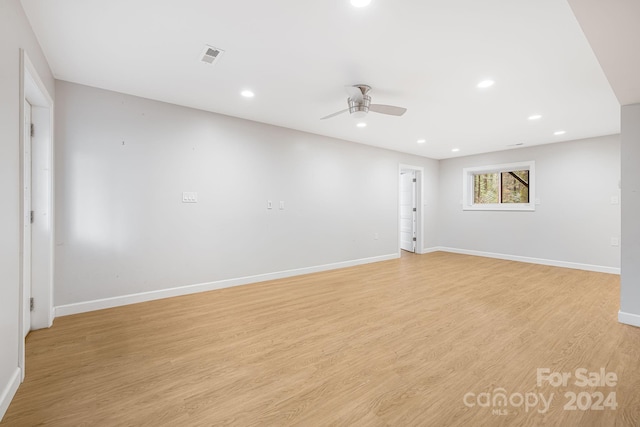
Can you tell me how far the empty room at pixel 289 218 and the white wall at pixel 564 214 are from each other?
42mm

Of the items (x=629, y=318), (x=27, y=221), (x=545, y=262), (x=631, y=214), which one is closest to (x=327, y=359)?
(x=27, y=221)

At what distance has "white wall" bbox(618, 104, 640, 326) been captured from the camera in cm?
265

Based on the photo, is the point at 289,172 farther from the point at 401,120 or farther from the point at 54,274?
the point at 54,274

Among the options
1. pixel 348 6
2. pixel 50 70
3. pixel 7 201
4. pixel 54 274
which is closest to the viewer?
pixel 7 201

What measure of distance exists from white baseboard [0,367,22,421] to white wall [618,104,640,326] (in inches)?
190

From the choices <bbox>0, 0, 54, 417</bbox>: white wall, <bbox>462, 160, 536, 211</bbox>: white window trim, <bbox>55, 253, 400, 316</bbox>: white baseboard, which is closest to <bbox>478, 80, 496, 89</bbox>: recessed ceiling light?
<bbox>55, 253, 400, 316</bbox>: white baseboard

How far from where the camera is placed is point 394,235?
20.4ft

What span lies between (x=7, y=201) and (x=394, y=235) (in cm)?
582

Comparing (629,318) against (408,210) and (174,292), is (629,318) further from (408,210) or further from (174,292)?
(174,292)

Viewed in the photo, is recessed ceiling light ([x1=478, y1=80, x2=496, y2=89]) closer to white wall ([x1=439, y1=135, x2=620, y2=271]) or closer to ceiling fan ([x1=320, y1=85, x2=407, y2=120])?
ceiling fan ([x1=320, y1=85, x2=407, y2=120])

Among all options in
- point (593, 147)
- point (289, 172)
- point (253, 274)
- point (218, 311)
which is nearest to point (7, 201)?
point (218, 311)

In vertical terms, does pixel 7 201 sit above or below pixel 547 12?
below

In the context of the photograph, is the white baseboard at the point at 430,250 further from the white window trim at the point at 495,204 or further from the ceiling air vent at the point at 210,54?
the ceiling air vent at the point at 210,54

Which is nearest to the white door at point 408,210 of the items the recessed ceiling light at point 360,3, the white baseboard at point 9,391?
the recessed ceiling light at point 360,3
